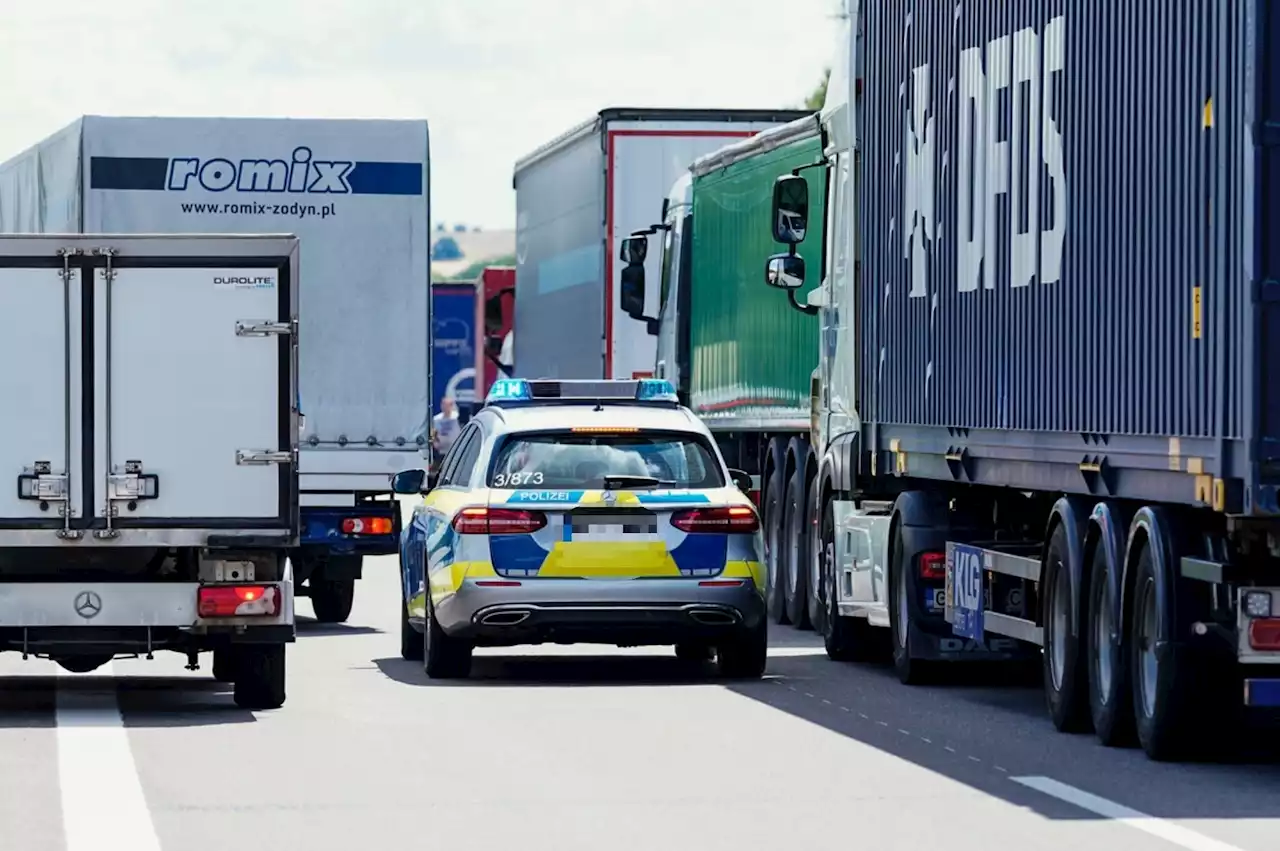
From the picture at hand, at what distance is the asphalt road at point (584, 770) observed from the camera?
11.1m

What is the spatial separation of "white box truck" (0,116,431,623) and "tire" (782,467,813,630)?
2687mm

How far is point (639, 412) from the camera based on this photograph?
61.0 ft

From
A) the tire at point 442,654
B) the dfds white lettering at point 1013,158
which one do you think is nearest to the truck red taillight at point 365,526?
the tire at point 442,654

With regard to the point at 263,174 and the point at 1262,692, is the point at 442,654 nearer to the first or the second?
the point at 263,174

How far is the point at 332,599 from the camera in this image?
24.0 metres

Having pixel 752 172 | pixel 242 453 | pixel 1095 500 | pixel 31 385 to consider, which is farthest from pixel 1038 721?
pixel 752 172

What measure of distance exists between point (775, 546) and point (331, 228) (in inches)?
158

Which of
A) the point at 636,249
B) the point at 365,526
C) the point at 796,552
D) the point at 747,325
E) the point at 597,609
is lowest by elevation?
the point at 597,609

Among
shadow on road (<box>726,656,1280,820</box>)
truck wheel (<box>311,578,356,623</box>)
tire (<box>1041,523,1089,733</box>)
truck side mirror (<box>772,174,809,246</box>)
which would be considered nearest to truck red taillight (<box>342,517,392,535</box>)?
truck wheel (<box>311,578,356,623</box>)

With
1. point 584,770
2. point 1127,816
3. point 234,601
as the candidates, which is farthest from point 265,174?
point 1127,816

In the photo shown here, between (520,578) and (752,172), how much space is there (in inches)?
317

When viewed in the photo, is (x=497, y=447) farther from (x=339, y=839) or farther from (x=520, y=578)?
(x=339, y=839)

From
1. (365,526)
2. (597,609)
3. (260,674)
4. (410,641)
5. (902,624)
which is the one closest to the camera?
(260,674)

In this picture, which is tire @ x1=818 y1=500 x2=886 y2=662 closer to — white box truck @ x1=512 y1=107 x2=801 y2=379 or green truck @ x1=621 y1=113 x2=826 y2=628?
green truck @ x1=621 y1=113 x2=826 y2=628
